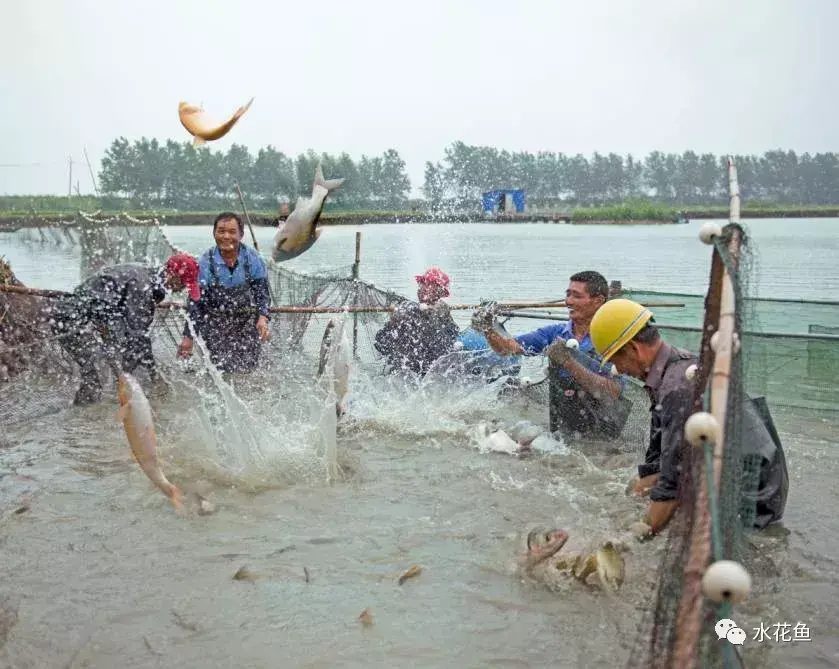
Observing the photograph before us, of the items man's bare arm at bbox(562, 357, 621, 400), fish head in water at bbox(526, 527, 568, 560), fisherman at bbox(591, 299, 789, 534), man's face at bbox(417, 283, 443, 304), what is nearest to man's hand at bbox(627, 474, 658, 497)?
fisherman at bbox(591, 299, 789, 534)

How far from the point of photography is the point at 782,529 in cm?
484

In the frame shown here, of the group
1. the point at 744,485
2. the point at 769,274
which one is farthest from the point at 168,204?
the point at 744,485

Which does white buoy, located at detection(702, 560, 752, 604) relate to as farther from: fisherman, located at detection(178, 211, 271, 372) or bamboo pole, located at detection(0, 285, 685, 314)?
fisherman, located at detection(178, 211, 271, 372)

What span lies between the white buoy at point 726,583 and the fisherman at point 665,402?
6.09ft

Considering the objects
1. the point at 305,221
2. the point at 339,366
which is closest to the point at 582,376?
the point at 339,366

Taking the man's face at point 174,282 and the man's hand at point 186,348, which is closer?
the man's face at point 174,282

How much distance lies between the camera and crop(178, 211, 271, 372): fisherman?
7484 millimetres

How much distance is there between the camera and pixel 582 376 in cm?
568

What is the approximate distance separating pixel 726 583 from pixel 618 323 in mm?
2314

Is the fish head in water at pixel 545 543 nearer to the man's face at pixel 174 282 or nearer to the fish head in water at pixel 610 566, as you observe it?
the fish head in water at pixel 610 566

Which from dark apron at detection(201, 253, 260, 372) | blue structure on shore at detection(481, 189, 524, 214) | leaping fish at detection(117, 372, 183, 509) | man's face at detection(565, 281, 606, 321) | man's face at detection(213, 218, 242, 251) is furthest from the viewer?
blue structure on shore at detection(481, 189, 524, 214)

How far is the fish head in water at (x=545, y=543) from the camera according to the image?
13.6ft

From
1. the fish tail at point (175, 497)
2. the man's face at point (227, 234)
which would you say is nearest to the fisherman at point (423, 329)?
the man's face at point (227, 234)

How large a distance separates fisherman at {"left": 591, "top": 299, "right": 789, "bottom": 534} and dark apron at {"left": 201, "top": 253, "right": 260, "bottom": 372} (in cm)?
459
